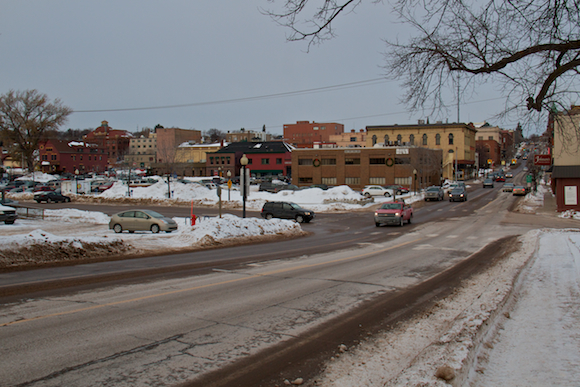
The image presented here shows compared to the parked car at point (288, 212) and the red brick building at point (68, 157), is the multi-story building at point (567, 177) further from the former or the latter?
the red brick building at point (68, 157)

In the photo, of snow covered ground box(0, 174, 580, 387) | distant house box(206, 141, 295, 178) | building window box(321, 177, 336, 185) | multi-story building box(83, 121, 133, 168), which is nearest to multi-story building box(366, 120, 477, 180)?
distant house box(206, 141, 295, 178)

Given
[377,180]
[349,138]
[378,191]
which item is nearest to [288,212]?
[378,191]

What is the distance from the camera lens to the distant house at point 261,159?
10294 cm

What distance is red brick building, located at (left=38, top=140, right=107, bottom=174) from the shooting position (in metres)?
119

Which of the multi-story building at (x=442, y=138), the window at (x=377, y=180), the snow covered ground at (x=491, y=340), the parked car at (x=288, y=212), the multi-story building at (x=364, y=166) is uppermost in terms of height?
the multi-story building at (x=442, y=138)

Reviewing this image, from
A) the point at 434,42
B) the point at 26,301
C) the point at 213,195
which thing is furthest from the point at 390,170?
the point at 26,301

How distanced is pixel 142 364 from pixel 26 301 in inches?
172

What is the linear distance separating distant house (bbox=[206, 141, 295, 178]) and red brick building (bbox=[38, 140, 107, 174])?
40.7 meters

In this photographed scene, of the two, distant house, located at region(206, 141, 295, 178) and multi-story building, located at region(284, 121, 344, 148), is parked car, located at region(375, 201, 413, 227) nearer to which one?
distant house, located at region(206, 141, 295, 178)

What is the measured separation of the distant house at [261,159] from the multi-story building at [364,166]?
74.9ft

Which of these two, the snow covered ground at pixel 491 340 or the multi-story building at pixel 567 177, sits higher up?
the multi-story building at pixel 567 177

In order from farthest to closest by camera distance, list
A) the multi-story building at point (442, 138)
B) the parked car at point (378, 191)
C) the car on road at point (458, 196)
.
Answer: the multi-story building at point (442, 138) < the parked car at point (378, 191) < the car on road at point (458, 196)

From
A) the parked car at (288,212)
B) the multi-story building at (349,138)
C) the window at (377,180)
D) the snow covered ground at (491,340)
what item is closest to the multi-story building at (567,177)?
the parked car at (288,212)

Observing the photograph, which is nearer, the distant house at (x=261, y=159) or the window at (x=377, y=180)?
the window at (x=377, y=180)
